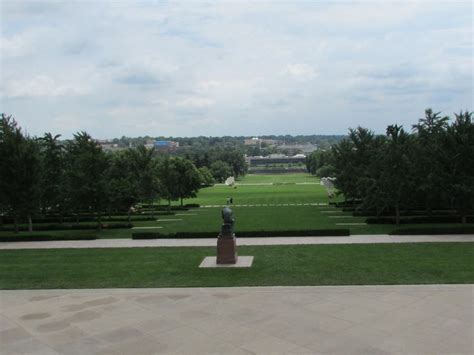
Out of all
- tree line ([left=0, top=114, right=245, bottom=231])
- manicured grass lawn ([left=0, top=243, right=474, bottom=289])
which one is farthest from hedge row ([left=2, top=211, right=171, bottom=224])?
manicured grass lawn ([left=0, top=243, right=474, bottom=289])

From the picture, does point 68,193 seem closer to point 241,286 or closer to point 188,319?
point 241,286

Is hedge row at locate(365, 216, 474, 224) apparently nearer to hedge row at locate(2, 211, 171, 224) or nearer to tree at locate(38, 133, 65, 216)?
hedge row at locate(2, 211, 171, 224)

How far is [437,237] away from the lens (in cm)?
2378

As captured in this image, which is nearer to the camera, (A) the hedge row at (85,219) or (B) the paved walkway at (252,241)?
(B) the paved walkway at (252,241)

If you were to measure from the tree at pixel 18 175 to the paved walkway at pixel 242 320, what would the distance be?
14367 millimetres

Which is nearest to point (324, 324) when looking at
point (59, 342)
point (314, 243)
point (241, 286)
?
point (241, 286)

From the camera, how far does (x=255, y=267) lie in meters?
17.4

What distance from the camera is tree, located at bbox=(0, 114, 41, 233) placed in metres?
27.3

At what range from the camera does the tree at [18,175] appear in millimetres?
27344

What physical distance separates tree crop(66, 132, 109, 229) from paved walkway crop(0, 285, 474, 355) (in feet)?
49.2

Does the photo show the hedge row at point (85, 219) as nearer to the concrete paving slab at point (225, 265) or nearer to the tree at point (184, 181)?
the tree at point (184, 181)

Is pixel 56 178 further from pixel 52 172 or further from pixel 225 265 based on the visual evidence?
pixel 225 265

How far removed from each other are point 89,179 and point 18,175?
163 inches

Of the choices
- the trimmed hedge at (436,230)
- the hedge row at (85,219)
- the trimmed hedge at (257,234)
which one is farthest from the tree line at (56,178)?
the trimmed hedge at (436,230)
